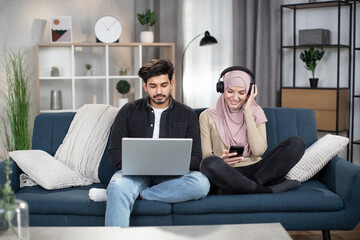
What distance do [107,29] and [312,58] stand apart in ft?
6.44

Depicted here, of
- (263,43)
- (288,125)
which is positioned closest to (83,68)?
(263,43)

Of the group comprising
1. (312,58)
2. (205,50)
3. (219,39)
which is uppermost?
(219,39)

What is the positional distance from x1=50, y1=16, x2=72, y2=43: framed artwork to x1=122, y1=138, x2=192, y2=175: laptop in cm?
264

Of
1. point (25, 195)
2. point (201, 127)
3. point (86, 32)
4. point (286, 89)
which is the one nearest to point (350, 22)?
point (286, 89)

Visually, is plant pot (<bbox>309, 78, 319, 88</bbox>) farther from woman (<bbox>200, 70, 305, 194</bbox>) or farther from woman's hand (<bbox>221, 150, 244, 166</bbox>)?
woman's hand (<bbox>221, 150, 244, 166</bbox>)

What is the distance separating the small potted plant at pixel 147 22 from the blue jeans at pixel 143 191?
239 cm

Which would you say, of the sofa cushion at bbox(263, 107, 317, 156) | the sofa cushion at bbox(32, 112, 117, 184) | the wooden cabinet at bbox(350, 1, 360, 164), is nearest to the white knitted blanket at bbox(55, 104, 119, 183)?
the sofa cushion at bbox(32, 112, 117, 184)

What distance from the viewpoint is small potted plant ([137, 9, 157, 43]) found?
4883 millimetres

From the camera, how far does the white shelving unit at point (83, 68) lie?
5121 mm

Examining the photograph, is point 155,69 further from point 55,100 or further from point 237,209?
point 55,100

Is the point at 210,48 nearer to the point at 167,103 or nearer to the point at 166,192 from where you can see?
the point at 167,103

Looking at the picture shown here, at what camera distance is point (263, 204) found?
2660 millimetres

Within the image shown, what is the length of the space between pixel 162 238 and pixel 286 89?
306cm

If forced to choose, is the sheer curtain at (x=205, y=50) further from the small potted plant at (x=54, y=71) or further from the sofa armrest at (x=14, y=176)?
the sofa armrest at (x=14, y=176)
